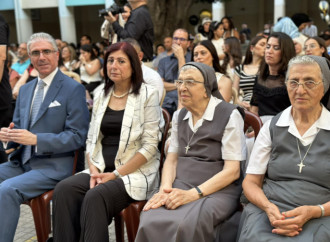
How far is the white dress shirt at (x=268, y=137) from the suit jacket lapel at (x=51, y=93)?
158 centimetres

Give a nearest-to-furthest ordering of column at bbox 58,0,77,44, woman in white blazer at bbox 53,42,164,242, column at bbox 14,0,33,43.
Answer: woman in white blazer at bbox 53,42,164,242
column at bbox 58,0,77,44
column at bbox 14,0,33,43

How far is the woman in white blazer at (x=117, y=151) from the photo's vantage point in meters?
2.75

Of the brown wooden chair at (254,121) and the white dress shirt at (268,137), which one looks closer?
the white dress shirt at (268,137)

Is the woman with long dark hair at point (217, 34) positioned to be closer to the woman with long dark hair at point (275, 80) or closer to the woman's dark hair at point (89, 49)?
the woman's dark hair at point (89, 49)

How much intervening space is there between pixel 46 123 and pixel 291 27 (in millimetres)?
5198

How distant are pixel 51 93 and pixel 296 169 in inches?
73.4

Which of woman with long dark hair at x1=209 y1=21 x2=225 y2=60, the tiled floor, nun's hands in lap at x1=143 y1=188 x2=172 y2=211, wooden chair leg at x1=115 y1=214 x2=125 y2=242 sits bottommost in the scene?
the tiled floor

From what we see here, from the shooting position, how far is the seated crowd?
7.29 feet

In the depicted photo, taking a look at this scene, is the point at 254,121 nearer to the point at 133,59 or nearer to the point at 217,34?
the point at 133,59

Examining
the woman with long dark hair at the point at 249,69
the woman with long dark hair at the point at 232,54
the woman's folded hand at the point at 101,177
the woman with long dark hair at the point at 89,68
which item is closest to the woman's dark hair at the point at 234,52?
the woman with long dark hair at the point at 232,54

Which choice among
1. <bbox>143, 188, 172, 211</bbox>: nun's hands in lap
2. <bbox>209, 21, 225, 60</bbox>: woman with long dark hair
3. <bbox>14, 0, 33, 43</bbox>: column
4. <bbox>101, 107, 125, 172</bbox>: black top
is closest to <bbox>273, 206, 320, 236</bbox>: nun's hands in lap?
<bbox>143, 188, 172, 211</bbox>: nun's hands in lap

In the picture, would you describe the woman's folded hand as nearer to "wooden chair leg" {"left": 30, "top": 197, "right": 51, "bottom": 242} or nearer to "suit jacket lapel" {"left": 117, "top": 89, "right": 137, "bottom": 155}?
"suit jacket lapel" {"left": 117, "top": 89, "right": 137, "bottom": 155}

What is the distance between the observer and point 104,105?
3074 millimetres

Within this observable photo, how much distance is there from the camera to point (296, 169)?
223 centimetres
